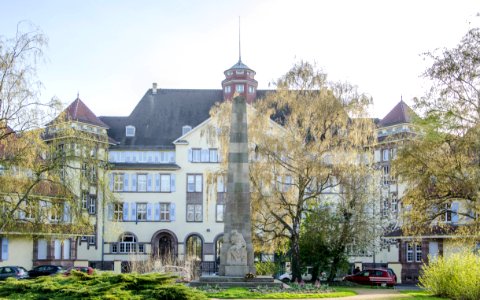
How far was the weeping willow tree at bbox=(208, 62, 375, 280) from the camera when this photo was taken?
133 ft

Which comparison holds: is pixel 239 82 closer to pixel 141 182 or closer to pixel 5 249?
pixel 141 182

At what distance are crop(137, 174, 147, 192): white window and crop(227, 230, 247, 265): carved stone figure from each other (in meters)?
39.3

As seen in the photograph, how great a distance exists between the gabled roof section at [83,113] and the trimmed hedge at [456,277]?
4488 centimetres

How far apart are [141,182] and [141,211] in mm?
2726

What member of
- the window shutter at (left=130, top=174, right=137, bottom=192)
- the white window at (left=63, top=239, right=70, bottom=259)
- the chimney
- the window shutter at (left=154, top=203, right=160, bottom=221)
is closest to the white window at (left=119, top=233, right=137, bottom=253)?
the window shutter at (left=154, top=203, right=160, bottom=221)

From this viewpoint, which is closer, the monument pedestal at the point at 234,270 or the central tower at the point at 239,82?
the monument pedestal at the point at 234,270

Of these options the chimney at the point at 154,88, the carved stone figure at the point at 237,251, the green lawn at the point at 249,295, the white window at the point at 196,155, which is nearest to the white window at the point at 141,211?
the white window at the point at 196,155

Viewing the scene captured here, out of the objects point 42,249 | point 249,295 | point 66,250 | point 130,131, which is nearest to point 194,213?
point 130,131

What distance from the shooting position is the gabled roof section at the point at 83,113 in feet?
222

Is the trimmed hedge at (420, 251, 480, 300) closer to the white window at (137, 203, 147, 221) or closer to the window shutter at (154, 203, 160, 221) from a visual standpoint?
the window shutter at (154, 203, 160, 221)

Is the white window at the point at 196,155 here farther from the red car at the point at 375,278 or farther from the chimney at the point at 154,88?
the red car at the point at 375,278

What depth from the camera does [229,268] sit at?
101ft

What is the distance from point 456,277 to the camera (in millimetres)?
26438

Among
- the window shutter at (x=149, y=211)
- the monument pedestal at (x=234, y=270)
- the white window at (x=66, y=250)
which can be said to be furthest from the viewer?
the window shutter at (x=149, y=211)
